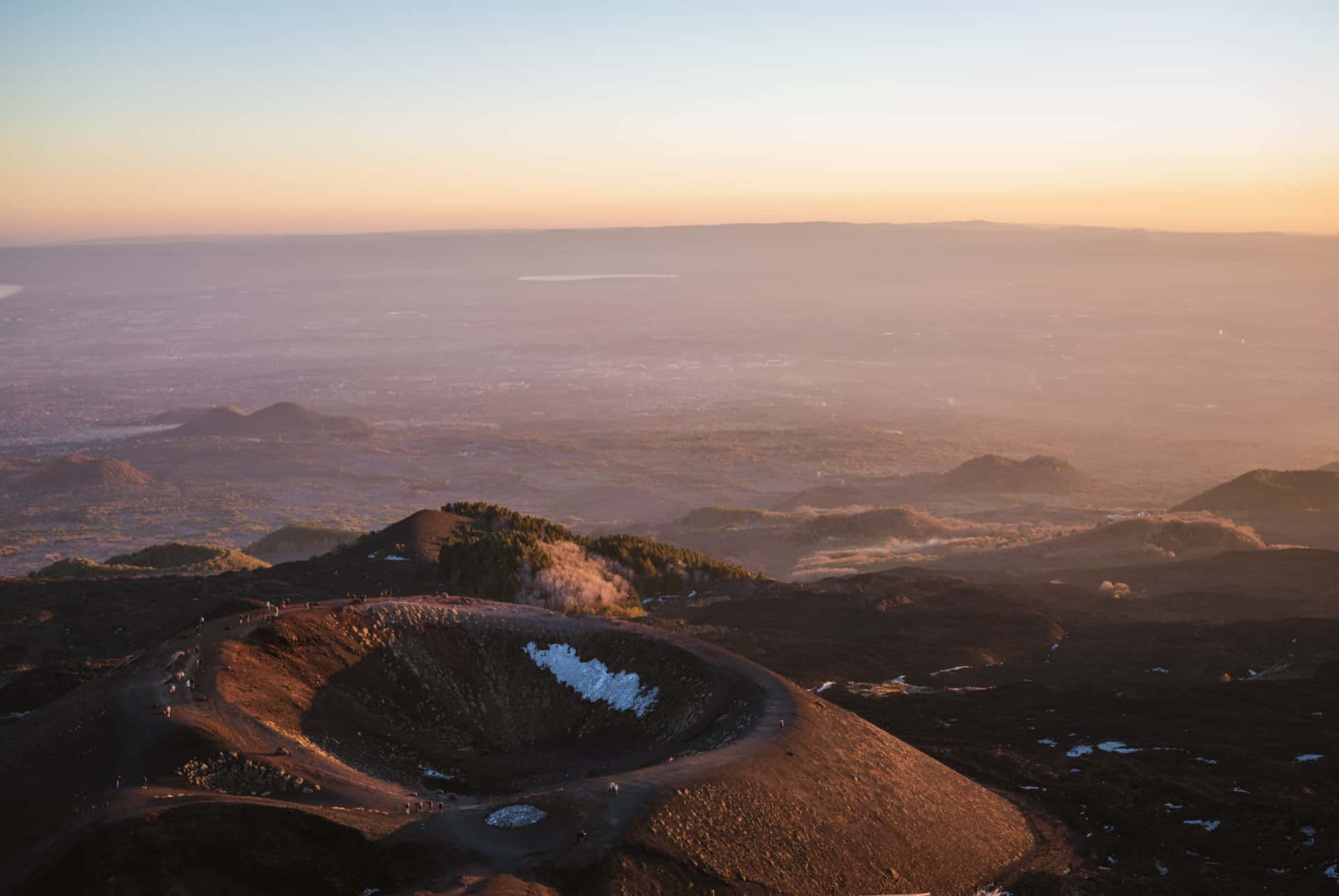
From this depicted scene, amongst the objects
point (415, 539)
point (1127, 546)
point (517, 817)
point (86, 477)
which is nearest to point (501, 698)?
point (517, 817)

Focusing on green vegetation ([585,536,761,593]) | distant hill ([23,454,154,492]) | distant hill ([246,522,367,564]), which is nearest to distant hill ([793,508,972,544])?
green vegetation ([585,536,761,593])

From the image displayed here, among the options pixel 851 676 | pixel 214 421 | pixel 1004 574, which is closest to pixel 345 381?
pixel 214 421

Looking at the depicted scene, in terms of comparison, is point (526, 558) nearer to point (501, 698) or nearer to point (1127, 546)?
point (501, 698)

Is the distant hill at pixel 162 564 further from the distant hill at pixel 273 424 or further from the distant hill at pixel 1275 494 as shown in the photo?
the distant hill at pixel 273 424

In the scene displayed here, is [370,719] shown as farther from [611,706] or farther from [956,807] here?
[956,807]

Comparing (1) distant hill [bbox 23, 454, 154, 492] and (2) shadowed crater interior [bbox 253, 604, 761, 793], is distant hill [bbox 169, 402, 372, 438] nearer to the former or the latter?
(1) distant hill [bbox 23, 454, 154, 492]
